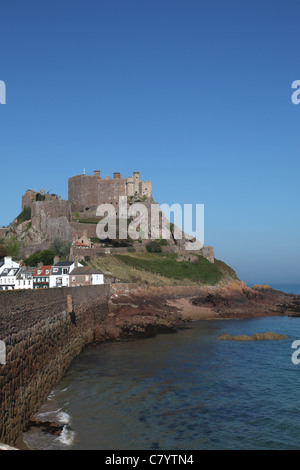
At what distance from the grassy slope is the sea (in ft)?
123

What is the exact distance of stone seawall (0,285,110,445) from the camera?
15352 mm

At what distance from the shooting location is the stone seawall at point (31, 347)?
1535 cm

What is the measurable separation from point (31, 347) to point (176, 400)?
7.97 meters

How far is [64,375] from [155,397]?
6978 millimetres

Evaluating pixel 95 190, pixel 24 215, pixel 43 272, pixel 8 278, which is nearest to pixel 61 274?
pixel 43 272

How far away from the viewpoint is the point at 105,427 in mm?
17781

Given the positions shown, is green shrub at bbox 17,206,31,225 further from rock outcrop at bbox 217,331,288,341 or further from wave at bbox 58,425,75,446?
wave at bbox 58,425,75,446

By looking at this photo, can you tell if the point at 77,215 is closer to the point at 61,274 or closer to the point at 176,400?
the point at 61,274

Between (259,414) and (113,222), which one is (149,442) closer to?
(259,414)

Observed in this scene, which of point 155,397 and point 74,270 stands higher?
point 74,270

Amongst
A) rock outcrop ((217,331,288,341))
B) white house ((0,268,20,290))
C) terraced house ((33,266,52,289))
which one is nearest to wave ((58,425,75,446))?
rock outcrop ((217,331,288,341))

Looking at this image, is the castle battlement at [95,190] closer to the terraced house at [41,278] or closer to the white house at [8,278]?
Answer: the white house at [8,278]

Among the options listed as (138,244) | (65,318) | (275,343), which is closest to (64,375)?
(65,318)

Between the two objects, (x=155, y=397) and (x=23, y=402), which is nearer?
(x=23, y=402)
